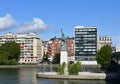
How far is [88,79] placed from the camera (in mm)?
93625

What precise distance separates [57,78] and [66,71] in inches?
166

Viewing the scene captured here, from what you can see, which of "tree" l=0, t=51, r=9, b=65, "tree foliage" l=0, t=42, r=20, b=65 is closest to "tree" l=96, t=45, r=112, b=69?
"tree foliage" l=0, t=42, r=20, b=65

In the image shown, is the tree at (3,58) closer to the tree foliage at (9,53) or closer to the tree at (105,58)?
the tree foliage at (9,53)

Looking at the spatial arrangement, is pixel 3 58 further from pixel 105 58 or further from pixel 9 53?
pixel 105 58

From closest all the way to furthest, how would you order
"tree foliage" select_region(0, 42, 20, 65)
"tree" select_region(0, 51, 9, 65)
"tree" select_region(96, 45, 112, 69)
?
"tree" select_region(96, 45, 112, 69), "tree" select_region(0, 51, 9, 65), "tree foliage" select_region(0, 42, 20, 65)

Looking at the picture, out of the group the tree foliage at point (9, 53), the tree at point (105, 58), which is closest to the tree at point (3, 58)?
the tree foliage at point (9, 53)

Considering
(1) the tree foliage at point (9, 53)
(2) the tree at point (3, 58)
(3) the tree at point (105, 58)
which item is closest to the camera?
(3) the tree at point (105, 58)

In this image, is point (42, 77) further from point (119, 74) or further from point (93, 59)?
point (93, 59)

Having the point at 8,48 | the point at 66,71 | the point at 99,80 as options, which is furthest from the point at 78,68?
the point at 8,48

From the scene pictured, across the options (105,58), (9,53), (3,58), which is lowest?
(105,58)

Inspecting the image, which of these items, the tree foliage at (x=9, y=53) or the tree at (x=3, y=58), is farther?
the tree foliage at (x=9, y=53)

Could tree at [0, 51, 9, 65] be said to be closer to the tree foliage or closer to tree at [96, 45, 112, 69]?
the tree foliage

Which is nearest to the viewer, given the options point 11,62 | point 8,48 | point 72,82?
point 72,82

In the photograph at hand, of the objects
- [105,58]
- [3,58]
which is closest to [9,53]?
[3,58]
